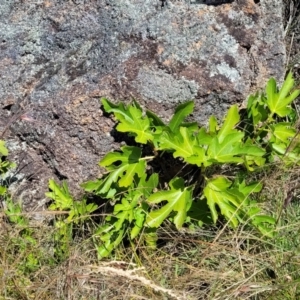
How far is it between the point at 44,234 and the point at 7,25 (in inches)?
36.0

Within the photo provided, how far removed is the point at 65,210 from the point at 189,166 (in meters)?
0.56

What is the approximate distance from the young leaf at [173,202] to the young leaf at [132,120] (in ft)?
0.70

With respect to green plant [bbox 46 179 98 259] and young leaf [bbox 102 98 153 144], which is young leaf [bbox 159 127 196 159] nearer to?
young leaf [bbox 102 98 153 144]

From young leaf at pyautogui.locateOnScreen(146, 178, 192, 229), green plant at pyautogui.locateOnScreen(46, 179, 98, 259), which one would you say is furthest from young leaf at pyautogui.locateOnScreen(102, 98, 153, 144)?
green plant at pyautogui.locateOnScreen(46, 179, 98, 259)

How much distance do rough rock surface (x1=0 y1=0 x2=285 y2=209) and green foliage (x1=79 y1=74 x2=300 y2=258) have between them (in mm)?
99

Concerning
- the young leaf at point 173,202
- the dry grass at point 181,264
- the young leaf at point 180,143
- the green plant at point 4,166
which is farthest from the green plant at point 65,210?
the young leaf at point 180,143

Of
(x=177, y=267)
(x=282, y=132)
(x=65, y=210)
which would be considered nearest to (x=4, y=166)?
(x=65, y=210)

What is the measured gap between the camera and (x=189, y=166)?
2.50 m

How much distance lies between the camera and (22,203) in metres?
2.53

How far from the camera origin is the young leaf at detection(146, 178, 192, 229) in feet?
7.63

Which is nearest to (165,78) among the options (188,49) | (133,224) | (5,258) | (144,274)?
(188,49)

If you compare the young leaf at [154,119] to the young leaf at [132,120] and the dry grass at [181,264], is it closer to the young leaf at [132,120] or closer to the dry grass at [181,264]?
the young leaf at [132,120]

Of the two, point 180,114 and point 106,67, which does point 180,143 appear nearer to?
point 180,114

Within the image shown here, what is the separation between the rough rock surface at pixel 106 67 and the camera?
241cm
